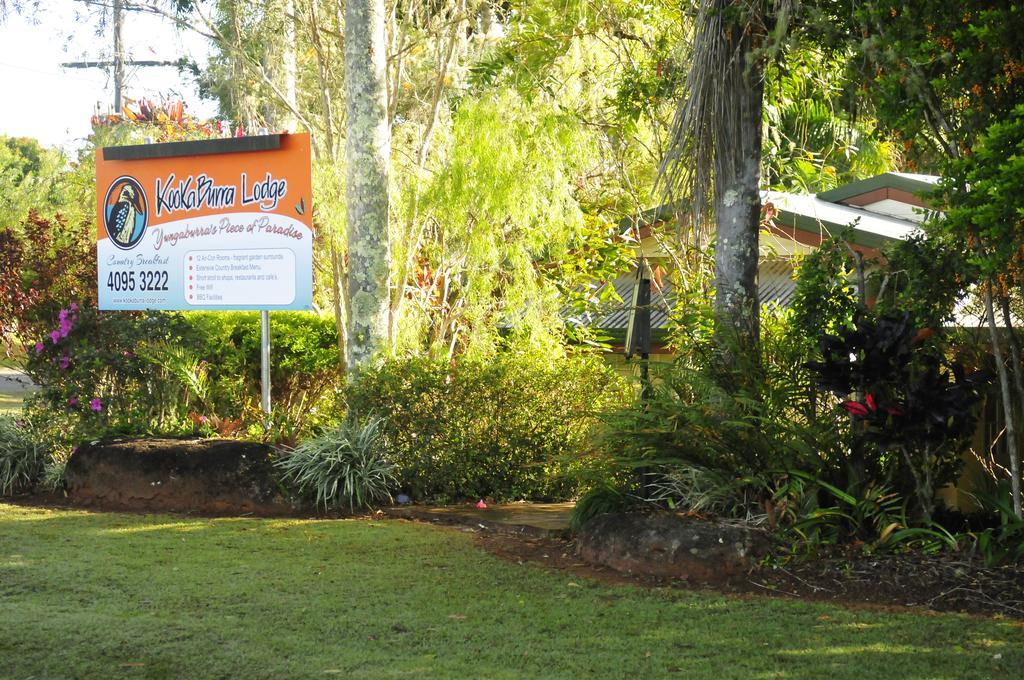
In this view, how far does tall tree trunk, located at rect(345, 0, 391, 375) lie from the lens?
11.7 metres

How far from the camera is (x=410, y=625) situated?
628 centimetres

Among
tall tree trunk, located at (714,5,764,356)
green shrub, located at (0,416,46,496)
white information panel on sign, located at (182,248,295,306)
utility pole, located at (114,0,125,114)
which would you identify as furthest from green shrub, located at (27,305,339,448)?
utility pole, located at (114,0,125,114)

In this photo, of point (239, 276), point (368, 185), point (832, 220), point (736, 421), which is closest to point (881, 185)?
point (832, 220)

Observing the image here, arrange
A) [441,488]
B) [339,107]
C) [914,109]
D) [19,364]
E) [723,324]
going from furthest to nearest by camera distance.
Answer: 1. [339,107]
2. [19,364]
3. [441,488]
4. [723,324]
5. [914,109]

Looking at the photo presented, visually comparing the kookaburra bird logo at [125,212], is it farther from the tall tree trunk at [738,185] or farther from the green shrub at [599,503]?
the tall tree trunk at [738,185]

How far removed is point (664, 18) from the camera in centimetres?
1227

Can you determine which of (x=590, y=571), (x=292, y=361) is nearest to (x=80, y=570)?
(x=590, y=571)

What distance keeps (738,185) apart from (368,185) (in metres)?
4.36

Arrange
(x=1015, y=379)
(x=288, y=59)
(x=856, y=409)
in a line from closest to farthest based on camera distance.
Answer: (x=856, y=409)
(x=1015, y=379)
(x=288, y=59)

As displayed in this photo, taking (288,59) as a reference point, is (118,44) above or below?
above

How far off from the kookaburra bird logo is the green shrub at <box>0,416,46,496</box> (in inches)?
92.8

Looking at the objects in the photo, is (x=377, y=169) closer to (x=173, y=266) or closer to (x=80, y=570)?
(x=173, y=266)

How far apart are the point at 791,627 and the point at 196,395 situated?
25.5ft

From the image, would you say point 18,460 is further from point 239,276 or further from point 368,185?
Answer: point 368,185
